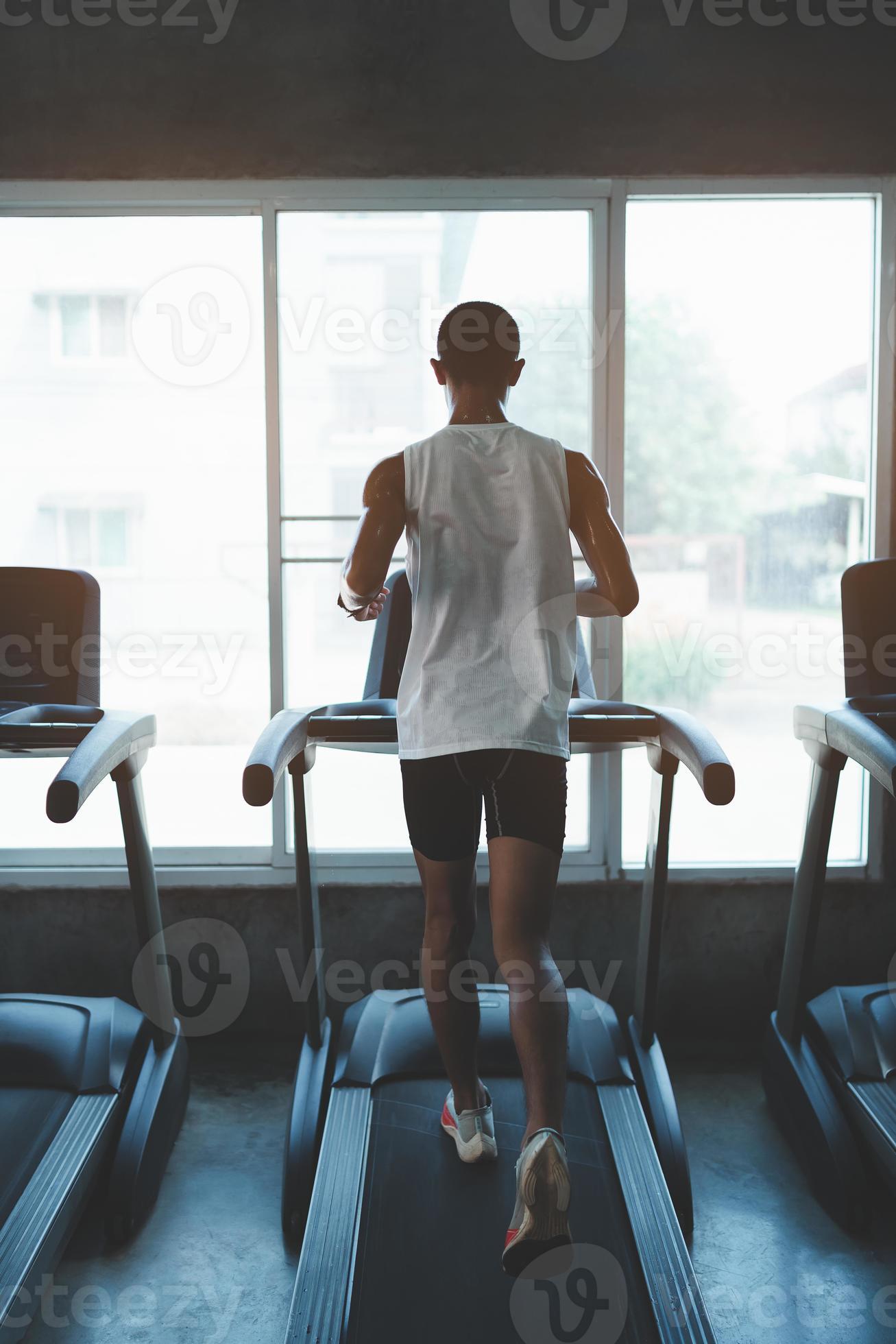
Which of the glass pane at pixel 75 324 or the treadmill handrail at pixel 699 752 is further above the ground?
the glass pane at pixel 75 324

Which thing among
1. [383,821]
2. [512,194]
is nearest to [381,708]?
[383,821]

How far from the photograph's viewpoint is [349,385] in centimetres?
302

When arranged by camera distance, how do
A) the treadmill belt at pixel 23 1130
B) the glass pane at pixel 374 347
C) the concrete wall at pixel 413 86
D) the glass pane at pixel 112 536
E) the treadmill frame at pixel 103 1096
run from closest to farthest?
the treadmill frame at pixel 103 1096 → the treadmill belt at pixel 23 1130 → the concrete wall at pixel 413 86 → the glass pane at pixel 374 347 → the glass pane at pixel 112 536

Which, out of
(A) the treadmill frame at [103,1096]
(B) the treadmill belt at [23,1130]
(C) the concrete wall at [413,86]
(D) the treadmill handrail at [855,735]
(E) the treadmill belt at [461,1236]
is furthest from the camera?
(C) the concrete wall at [413,86]

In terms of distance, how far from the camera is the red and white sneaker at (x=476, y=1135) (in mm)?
2039

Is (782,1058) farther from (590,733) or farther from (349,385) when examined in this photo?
(349,385)

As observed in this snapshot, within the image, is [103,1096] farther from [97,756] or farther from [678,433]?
[678,433]

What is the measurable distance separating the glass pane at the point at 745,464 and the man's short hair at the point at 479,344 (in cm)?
131

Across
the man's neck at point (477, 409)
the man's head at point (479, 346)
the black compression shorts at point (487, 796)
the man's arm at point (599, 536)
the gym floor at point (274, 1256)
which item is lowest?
the gym floor at point (274, 1256)

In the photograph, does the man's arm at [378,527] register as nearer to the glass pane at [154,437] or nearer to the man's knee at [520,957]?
the man's knee at [520,957]

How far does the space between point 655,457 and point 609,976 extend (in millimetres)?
1588

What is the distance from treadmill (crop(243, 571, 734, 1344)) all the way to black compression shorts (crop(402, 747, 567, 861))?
30 centimetres

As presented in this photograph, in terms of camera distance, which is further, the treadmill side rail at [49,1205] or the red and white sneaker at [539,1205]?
the treadmill side rail at [49,1205]

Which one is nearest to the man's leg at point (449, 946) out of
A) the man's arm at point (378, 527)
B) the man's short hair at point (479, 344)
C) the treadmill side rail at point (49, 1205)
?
the man's arm at point (378, 527)
